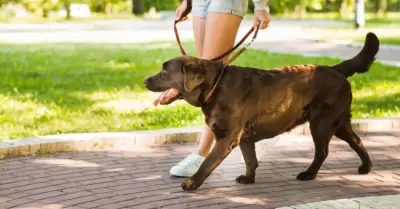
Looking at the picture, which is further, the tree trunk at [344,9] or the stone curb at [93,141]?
the tree trunk at [344,9]

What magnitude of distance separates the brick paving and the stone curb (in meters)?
0.14

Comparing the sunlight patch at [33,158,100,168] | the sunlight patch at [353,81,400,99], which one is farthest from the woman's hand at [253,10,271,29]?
the sunlight patch at [353,81,400,99]

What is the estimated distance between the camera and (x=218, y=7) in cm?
681

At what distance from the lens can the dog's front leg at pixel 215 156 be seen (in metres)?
6.34

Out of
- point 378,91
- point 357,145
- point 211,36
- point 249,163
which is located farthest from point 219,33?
point 378,91

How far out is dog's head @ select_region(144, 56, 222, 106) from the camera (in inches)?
243

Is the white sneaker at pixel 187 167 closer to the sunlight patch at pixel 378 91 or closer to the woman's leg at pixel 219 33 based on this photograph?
the woman's leg at pixel 219 33

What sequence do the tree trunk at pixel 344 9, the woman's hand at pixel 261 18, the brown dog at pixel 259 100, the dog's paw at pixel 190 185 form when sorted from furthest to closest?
1. the tree trunk at pixel 344 9
2. the woman's hand at pixel 261 18
3. the dog's paw at pixel 190 185
4. the brown dog at pixel 259 100

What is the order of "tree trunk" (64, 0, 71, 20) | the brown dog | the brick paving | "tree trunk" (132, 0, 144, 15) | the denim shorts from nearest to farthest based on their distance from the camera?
→ the brick paving < the brown dog < the denim shorts < "tree trunk" (64, 0, 71, 20) < "tree trunk" (132, 0, 144, 15)

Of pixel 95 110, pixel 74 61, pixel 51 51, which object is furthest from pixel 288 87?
pixel 51 51

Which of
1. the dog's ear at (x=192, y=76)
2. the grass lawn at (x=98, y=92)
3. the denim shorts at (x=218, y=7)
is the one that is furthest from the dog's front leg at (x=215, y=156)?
the grass lawn at (x=98, y=92)

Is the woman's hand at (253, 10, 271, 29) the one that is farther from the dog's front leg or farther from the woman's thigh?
the dog's front leg

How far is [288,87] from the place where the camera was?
259 inches

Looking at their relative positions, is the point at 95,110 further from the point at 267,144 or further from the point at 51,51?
the point at 51,51
